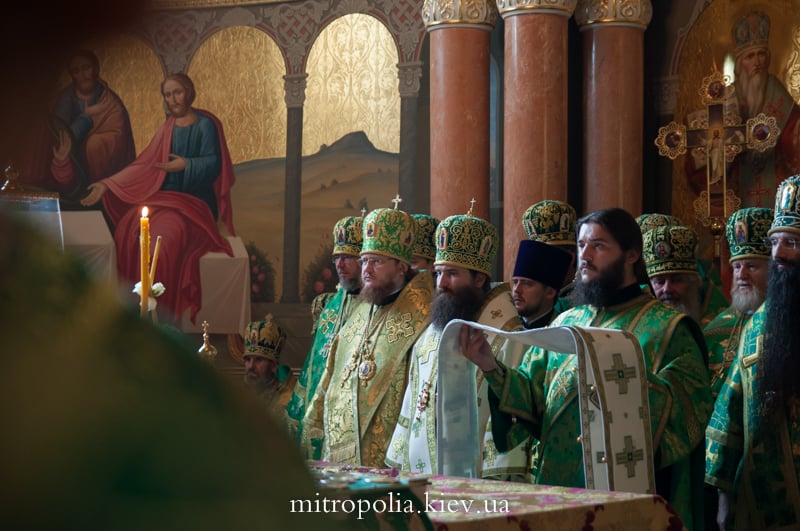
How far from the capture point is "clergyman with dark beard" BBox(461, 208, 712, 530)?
161 inches

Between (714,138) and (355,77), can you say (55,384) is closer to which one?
(714,138)

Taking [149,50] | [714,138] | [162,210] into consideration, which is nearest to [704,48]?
[714,138]

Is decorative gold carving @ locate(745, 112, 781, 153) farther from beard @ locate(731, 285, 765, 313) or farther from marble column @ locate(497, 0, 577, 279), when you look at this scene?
beard @ locate(731, 285, 765, 313)

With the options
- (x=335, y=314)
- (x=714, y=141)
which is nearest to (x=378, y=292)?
(x=335, y=314)

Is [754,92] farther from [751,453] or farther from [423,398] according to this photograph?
[751,453]

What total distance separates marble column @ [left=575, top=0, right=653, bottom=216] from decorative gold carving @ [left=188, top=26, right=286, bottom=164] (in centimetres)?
352

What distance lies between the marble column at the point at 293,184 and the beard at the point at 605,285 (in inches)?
255

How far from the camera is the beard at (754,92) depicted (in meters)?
8.94

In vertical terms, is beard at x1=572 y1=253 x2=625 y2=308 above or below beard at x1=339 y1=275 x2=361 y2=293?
below

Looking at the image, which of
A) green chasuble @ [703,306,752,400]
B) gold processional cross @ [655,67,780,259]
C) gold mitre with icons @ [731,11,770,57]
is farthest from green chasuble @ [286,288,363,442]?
gold mitre with icons @ [731,11,770,57]

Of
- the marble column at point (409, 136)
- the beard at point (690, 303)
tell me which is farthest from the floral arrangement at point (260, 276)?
the beard at point (690, 303)

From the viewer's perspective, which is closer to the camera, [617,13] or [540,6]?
[540,6]

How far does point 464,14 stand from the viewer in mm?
8875

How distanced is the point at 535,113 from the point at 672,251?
2.57 meters
